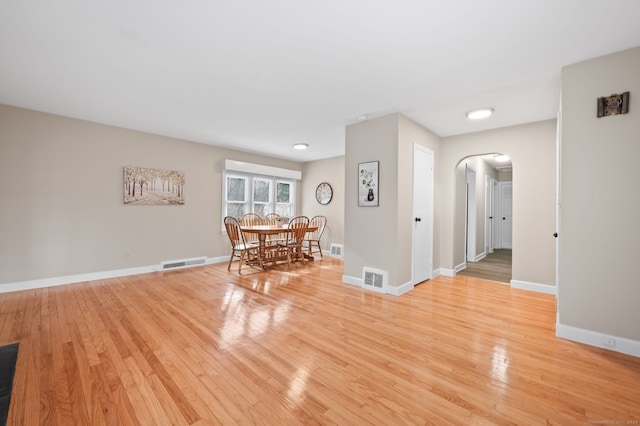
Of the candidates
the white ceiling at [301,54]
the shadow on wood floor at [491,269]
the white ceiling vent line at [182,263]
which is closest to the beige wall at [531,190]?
the white ceiling at [301,54]

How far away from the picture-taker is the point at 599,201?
218 centimetres

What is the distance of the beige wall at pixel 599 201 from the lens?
2.07 meters

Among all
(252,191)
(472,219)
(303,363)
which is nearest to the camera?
(303,363)

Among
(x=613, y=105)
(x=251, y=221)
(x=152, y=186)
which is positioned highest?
(x=613, y=105)

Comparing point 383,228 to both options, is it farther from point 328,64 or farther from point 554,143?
point 554,143

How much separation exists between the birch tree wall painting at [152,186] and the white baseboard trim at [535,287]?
5858 millimetres

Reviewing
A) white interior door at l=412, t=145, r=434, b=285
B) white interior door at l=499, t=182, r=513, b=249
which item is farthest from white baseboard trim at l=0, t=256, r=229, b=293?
white interior door at l=499, t=182, r=513, b=249

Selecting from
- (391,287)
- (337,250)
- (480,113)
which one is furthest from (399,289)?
(337,250)

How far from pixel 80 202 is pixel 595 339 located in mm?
6361

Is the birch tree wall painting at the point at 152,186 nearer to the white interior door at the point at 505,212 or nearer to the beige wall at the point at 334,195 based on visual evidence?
the beige wall at the point at 334,195

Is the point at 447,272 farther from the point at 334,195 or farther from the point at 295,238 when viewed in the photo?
the point at 334,195

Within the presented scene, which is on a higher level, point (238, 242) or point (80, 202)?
point (80, 202)

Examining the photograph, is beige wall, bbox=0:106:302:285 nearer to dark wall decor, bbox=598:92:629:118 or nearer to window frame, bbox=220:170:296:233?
window frame, bbox=220:170:296:233

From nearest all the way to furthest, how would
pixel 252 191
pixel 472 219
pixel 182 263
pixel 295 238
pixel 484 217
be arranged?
1. pixel 182 263
2. pixel 295 238
3. pixel 472 219
4. pixel 252 191
5. pixel 484 217
